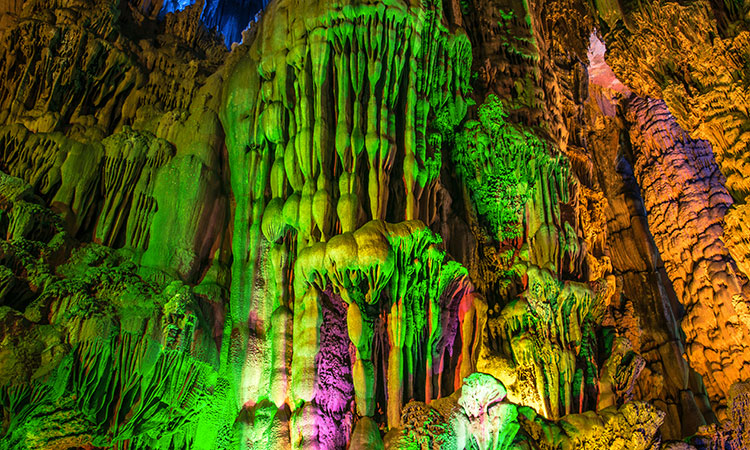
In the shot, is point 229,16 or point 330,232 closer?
point 330,232

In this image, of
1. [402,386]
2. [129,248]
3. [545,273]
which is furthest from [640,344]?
[129,248]

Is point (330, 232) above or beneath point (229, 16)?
beneath

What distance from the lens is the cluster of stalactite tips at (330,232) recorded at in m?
5.82

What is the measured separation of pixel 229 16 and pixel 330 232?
937 centimetres

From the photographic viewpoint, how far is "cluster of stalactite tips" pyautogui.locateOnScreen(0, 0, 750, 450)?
5824 mm

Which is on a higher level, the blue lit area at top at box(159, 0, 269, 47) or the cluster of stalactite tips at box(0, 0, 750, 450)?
the blue lit area at top at box(159, 0, 269, 47)

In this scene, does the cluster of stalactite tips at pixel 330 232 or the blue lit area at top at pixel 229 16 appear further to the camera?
the blue lit area at top at pixel 229 16

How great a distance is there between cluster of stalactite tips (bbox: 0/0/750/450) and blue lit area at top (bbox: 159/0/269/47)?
297 cm

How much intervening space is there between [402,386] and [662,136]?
9.97m

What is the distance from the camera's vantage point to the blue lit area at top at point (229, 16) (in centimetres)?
1277

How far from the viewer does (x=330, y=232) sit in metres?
6.19

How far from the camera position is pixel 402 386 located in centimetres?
597

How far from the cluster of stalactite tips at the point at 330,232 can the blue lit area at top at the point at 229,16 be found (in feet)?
9.74

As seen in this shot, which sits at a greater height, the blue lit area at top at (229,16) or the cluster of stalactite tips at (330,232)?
the blue lit area at top at (229,16)
